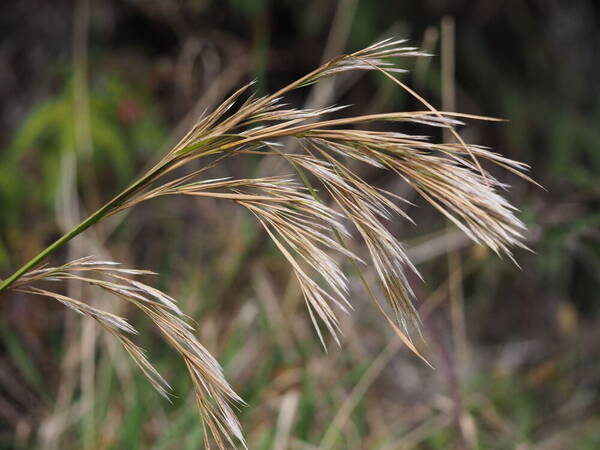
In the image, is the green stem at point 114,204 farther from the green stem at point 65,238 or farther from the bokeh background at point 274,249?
the bokeh background at point 274,249

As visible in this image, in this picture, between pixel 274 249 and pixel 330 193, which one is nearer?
pixel 330 193

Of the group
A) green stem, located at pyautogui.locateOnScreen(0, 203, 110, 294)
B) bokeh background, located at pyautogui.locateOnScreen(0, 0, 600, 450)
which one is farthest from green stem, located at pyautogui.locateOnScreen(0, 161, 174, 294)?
bokeh background, located at pyautogui.locateOnScreen(0, 0, 600, 450)

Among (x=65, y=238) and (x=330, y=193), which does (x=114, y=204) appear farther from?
(x=330, y=193)

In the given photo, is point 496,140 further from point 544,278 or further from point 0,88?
point 0,88

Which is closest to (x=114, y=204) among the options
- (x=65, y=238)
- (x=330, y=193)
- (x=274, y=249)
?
(x=65, y=238)

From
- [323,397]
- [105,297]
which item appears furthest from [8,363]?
[323,397]

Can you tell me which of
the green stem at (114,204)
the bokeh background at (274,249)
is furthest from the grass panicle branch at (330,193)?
the bokeh background at (274,249)

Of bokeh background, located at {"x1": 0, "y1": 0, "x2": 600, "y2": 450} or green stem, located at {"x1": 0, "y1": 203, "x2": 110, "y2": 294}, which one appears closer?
green stem, located at {"x1": 0, "y1": 203, "x2": 110, "y2": 294}

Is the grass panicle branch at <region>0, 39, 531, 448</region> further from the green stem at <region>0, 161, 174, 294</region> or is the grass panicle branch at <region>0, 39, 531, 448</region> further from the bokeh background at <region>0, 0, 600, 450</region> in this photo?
the bokeh background at <region>0, 0, 600, 450</region>
